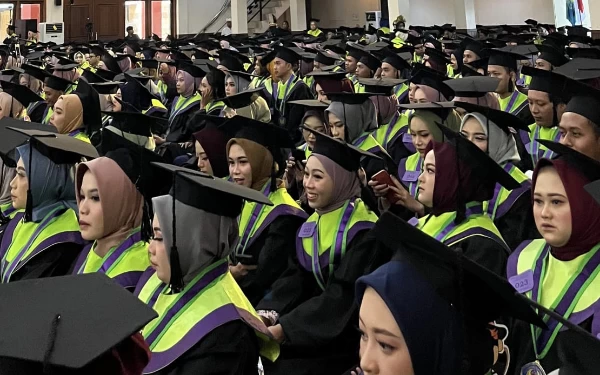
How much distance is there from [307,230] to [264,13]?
65.3 ft

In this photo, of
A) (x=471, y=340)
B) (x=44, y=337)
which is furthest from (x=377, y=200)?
(x=44, y=337)

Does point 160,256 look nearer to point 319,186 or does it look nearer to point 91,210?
point 91,210

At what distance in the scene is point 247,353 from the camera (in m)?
2.15

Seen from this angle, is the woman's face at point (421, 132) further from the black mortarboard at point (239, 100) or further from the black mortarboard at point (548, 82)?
the black mortarboard at point (239, 100)

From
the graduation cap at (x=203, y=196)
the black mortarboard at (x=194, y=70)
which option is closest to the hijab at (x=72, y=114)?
the black mortarboard at (x=194, y=70)

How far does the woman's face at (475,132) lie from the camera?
12.5ft

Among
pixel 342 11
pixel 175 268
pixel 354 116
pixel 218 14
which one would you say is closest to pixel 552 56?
pixel 354 116

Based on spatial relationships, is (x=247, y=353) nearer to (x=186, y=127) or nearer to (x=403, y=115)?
→ (x=403, y=115)

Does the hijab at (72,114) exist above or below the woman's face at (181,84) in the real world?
below

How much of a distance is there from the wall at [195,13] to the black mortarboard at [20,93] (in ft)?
57.1

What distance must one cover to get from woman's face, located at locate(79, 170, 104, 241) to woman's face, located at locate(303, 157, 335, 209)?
3.39 ft

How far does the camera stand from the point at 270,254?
345cm

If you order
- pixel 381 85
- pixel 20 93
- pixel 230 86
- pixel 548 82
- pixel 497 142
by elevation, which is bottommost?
pixel 497 142

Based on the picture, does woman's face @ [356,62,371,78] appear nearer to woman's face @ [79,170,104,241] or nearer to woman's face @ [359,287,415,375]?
woman's face @ [79,170,104,241]
